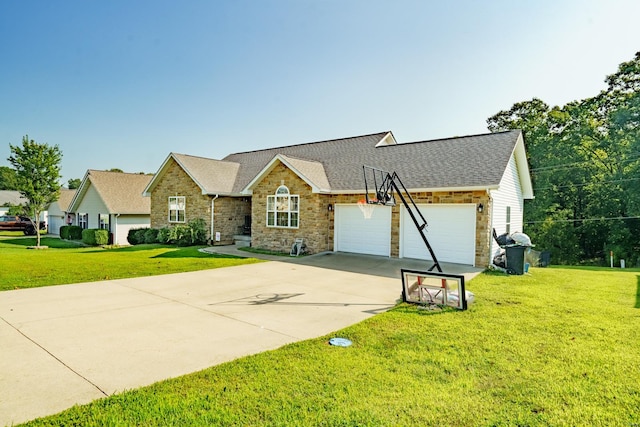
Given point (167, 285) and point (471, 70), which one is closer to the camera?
point (167, 285)

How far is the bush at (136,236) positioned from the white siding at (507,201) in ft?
67.1

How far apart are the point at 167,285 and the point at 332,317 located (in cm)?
504

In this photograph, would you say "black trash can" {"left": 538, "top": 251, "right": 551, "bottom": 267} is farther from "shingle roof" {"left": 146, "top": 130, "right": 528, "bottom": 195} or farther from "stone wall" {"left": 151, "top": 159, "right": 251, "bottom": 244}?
"stone wall" {"left": 151, "top": 159, "right": 251, "bottom": 244}

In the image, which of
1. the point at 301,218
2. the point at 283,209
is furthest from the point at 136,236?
the point at 301,218

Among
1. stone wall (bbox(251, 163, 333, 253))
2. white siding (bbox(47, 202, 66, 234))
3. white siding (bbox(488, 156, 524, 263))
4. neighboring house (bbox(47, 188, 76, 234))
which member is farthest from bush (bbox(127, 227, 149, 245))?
white siding (bbox(488, 156, 524, 263))

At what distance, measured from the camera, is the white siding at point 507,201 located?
541 inches

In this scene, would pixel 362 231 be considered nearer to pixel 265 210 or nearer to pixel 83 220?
pixel 265 210

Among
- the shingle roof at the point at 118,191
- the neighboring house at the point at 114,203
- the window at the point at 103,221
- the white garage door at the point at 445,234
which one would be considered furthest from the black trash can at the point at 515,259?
the window at the point at 103,221

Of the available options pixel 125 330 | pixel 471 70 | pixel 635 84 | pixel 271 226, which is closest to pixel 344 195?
pixel 271 226

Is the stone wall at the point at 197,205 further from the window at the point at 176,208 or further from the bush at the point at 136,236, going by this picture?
the bush at the point at 136,236

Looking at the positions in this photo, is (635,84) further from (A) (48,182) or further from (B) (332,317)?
(A) (48,182)

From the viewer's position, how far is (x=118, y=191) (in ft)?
A: 90.6

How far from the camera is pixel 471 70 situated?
14.5m

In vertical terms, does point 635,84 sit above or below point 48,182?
above
